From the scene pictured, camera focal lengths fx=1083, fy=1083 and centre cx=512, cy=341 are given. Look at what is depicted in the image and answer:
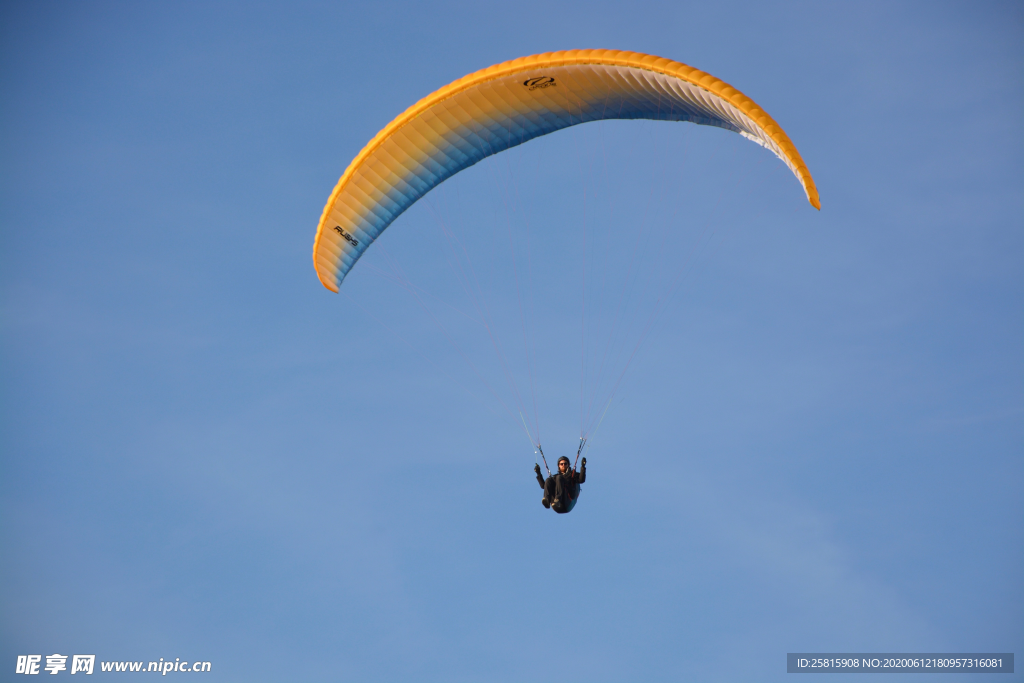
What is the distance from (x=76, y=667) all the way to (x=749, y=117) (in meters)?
24.5

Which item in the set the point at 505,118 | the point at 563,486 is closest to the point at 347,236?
the point at 505,118

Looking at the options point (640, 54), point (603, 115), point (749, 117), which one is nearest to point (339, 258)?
point (603, 115)

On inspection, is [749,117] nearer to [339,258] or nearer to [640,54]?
[640,54]

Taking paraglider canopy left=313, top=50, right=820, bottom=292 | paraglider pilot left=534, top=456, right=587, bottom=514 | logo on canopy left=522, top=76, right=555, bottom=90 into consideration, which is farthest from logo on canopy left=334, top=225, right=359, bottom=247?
paraglider pilot left=534, top=456, right=587, bottom=514

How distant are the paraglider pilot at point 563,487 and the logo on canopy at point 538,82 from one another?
641 centimetres

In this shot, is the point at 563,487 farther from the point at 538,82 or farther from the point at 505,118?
the point at 538,82

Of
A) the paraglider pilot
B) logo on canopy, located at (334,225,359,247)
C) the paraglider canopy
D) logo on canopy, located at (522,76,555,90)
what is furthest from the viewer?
logo on canopy, located at (334,225,359,247)

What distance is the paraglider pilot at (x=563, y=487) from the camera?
1833cm

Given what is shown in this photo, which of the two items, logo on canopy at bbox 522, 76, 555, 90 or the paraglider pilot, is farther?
logo on canopy at bbox 522, 76, 555, 90

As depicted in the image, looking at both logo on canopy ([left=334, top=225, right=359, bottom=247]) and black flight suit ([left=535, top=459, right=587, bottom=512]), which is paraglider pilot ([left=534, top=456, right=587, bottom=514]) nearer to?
black flight suit ([left=535, top=459, right=587, bottom=512])

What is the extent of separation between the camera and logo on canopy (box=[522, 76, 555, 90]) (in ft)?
60.7

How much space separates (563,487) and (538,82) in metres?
6.95

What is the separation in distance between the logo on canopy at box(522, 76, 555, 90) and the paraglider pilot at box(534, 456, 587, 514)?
6.41 meters

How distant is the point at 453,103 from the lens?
19000mm
